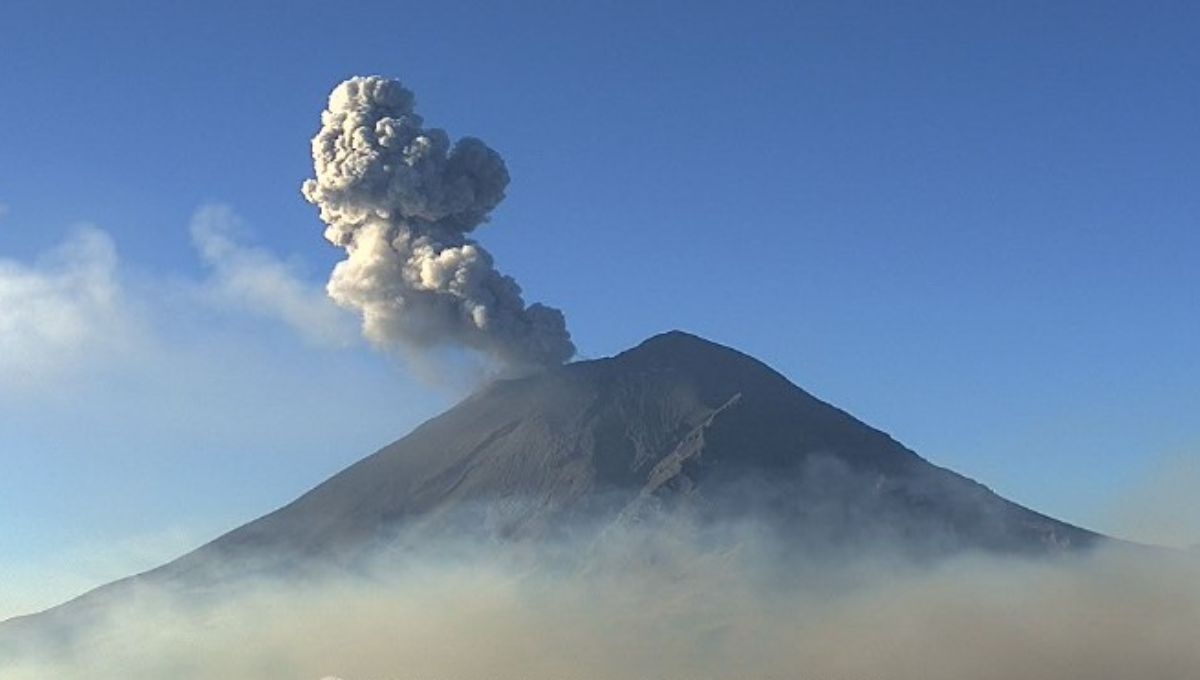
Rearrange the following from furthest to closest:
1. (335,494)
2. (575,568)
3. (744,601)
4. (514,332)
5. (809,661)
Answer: (335,494)
(514,332)
(575,568)
(744,601)
(809,661)

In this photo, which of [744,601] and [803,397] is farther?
[803,397]

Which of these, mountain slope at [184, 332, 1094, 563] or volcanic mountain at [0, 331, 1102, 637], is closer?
volcanic mountain at [0, 331, 1102, 637]

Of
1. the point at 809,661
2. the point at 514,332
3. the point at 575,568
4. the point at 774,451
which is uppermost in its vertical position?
the point at 514,332

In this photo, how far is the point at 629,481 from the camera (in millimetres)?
101562

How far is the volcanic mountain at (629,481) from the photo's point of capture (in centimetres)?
9869

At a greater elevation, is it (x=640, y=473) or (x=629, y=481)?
(x=640, y=473)

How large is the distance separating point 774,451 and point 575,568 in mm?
17422

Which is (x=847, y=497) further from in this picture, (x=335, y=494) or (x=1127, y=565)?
(x=335, y=494)

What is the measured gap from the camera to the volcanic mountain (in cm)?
9869

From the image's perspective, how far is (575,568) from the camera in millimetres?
94125


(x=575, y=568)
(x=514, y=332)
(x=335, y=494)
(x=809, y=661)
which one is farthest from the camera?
(x=335, y=494)

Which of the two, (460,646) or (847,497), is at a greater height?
(847,497)

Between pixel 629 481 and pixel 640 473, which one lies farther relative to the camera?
pixel 640 473

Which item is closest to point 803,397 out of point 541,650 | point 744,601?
point 744,601
